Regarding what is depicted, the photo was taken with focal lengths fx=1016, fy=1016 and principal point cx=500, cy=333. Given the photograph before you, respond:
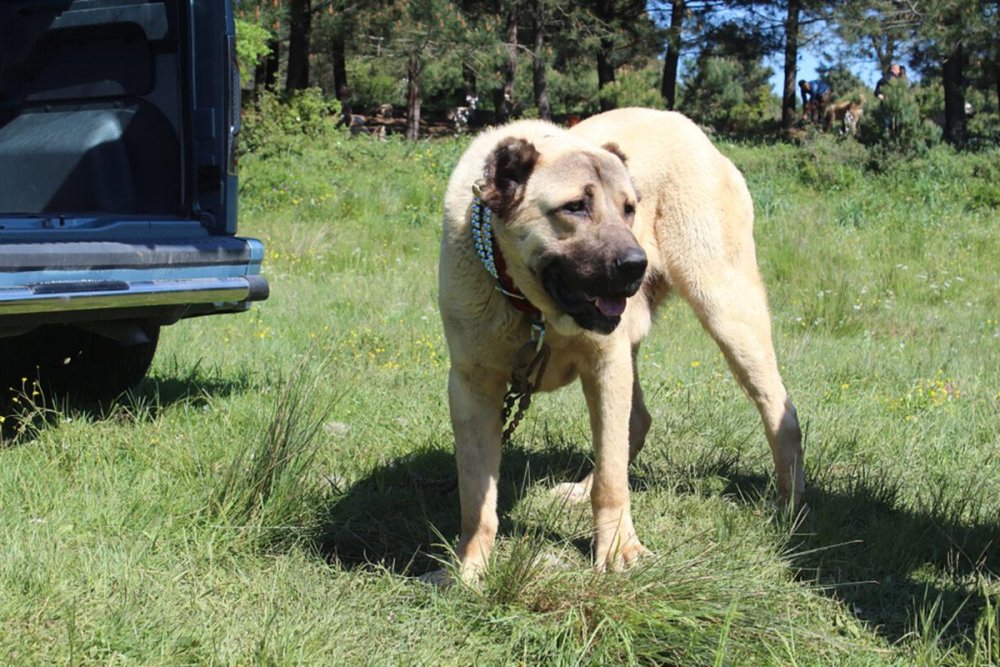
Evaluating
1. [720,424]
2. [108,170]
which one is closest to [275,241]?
[108,170]

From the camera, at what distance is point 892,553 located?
362 cm

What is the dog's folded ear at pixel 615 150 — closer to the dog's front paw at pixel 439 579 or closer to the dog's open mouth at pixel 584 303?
the dog's open mouth at pixel 584 303

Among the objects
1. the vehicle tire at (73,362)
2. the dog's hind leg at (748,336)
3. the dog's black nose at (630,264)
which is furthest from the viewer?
the vehicle tire at (73,362)

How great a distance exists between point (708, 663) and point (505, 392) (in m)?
1.32

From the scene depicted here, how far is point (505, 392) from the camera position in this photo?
3699 mm

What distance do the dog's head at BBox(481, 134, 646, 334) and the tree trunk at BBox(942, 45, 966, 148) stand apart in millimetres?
21283

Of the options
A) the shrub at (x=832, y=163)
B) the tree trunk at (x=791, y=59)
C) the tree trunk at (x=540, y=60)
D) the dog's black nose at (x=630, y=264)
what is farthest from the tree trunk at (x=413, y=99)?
the dog's black nose at (x=630, y=264)

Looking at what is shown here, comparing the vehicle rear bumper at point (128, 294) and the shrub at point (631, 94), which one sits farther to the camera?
the shrub at point (631, 94)

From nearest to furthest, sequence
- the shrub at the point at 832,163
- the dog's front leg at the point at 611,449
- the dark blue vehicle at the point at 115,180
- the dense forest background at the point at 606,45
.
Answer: the dog's front leg at the point at 611,449 < the dark blue vehicle at the point at 115,180 < the shrub at the point at 832,163 < the dense forest background at the point at 606,45

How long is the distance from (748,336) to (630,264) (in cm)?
132

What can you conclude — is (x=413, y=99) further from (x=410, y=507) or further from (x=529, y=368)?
(x=529, y=368)

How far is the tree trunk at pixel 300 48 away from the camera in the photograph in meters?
21.2

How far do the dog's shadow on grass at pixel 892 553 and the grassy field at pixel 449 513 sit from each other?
13mm

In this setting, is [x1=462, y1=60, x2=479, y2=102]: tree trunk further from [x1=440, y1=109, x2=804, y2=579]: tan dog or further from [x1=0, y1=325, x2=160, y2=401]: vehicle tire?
[x1=440, y1=109, x2=804, y2=579]: tan dog
